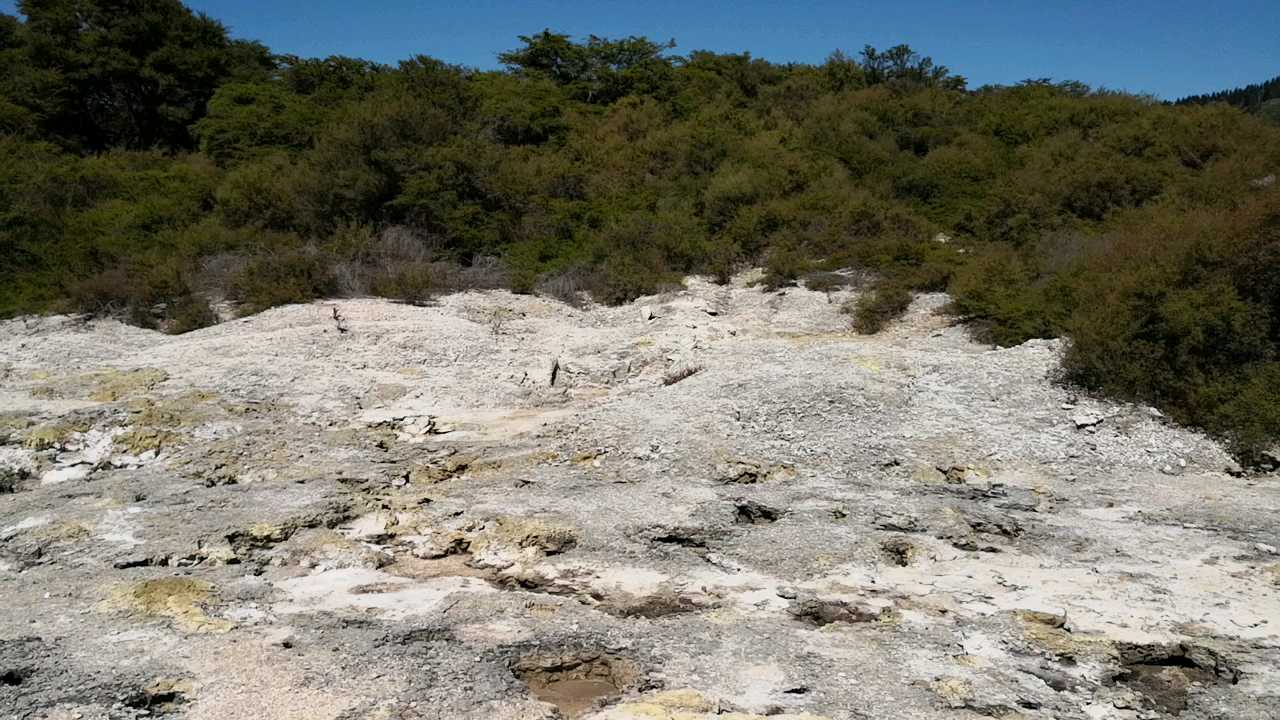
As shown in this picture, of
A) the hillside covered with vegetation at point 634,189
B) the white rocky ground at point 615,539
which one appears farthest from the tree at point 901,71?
the white rocky ground at point 615,539

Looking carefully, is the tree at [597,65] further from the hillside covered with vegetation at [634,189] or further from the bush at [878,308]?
the bush at [878,308]

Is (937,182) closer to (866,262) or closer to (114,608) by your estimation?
(866,262)

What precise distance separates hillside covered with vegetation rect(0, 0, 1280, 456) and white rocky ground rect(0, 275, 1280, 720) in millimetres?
1654

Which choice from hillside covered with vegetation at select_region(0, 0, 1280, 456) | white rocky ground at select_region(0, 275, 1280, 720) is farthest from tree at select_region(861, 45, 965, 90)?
white rocky ground at select_region(0, 275, 1280, 720)

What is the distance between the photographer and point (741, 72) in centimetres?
2914

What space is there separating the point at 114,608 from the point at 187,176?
19209 millimetres

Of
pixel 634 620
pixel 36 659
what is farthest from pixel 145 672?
pixel 634 620

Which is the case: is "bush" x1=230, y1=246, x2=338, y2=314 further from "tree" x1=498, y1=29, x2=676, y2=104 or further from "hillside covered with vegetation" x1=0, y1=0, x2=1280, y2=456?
"tree" x1=498, y1=29, x2=676, y2=104

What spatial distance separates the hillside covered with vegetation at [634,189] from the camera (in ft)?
35.4

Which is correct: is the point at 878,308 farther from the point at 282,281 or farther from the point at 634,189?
the point at 282,281

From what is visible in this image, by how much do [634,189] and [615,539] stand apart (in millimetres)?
15570

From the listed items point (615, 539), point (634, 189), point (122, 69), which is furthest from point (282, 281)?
point (122, 69)

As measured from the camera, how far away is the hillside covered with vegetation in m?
10.8

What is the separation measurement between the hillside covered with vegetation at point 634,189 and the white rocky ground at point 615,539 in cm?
165
